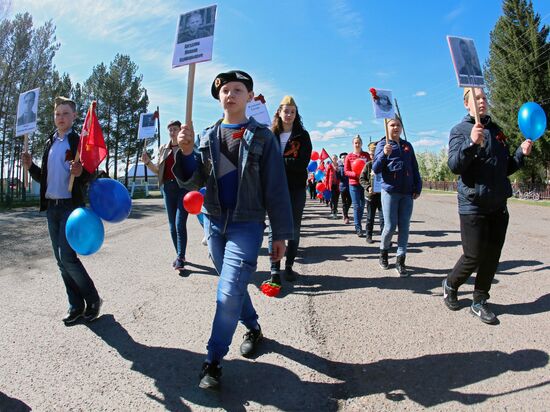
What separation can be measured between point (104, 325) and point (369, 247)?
5.30 m

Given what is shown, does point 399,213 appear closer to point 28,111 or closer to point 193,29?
point 193,29

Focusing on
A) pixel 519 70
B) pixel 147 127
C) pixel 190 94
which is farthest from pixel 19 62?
pixel 519 70

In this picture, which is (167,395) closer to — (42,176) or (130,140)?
(42,176)

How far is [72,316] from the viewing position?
12.2 ft

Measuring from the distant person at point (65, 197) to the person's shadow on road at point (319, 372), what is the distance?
0.73m

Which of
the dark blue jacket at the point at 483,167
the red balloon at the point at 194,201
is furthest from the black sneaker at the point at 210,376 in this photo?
the dark blue jacket at the point at 483,167

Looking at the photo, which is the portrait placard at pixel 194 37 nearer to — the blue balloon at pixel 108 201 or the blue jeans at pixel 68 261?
the blue balloon at pixel 108 201

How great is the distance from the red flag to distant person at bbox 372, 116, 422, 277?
3563mm

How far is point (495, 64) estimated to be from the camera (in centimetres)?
3622

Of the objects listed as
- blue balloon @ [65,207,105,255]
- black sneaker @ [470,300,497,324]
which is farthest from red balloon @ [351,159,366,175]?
blue balloon @ [65,207,105,255]

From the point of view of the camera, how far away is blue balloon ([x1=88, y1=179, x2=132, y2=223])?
3328 mm

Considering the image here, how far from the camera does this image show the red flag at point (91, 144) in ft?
11.1

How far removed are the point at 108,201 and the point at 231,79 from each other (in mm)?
1460

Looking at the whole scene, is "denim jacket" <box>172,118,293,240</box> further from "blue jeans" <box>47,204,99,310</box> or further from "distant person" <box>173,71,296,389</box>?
"blue jeans" <box>47,204,99,310</box>
